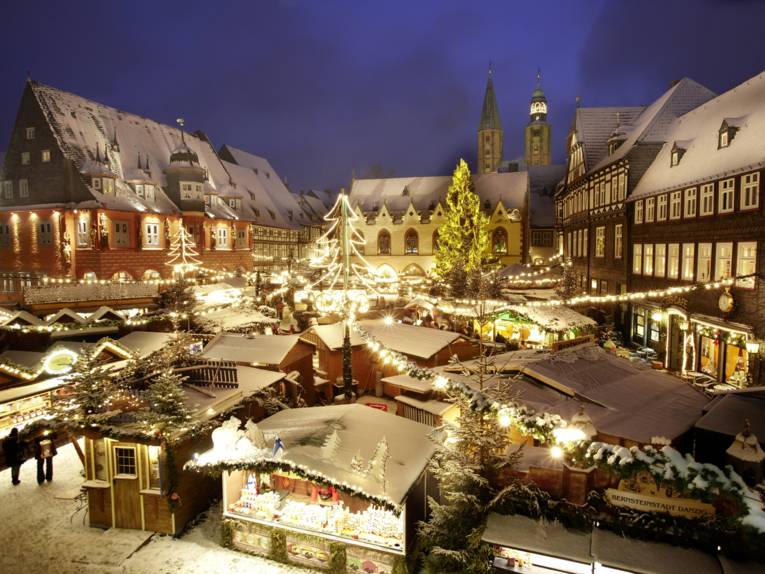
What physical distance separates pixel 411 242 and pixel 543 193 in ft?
56.0

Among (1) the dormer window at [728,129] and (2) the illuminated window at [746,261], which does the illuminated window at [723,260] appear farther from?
(1) the dormer window at [728,129]

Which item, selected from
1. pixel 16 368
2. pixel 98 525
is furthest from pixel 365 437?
pixel 16 368

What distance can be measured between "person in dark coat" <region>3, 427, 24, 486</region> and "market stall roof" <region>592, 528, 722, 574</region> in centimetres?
1381

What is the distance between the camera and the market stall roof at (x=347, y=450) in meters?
8.23

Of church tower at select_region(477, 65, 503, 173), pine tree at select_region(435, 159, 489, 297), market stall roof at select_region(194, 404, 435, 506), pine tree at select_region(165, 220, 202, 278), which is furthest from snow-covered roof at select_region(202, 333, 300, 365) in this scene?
church tower at select_region(477, 65, 503, 173)

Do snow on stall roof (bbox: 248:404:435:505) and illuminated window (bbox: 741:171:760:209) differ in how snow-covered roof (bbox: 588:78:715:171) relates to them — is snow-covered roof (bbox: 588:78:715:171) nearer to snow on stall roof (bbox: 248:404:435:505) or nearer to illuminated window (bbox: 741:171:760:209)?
illuminated window (bbox: 741:171:760:209)

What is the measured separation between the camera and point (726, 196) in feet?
60.4

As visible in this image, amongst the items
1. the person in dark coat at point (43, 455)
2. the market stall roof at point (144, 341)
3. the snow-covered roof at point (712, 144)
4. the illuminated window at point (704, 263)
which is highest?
the snow-covered roof at point (712, 144)

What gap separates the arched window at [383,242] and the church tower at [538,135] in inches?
2387

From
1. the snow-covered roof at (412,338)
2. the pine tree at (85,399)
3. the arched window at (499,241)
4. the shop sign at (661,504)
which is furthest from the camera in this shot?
the arched window at (499,241)

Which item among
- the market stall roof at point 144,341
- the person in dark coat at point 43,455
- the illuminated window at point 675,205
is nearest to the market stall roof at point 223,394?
the person in dark coat at point 43,455

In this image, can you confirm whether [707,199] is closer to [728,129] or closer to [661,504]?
[728,129]

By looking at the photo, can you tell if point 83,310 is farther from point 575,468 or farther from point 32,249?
point 575,468

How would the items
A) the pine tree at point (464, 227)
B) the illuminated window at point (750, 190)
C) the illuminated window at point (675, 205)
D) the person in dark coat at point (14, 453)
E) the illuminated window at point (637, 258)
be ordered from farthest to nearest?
the pine tree at point (464, 227) < the illuminated window at point (637, 258) < the illuminated window at point (675, 205) < the illuminated window at point (750, 190) < the person in dark coat at point (14, 453)
